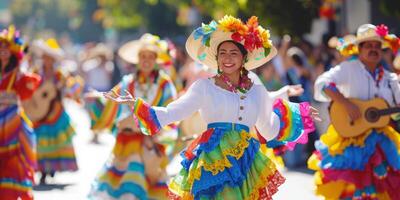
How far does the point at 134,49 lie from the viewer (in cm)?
1144

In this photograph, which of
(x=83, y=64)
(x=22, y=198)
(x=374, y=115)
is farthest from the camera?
(x=83, y=64)

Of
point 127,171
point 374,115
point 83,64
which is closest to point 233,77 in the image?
point 374,115

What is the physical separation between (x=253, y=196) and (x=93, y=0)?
218 feet

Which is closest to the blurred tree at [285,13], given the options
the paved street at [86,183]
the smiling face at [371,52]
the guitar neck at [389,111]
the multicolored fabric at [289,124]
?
the paved street at [86,183]

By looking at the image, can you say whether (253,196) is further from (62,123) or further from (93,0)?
(93,0)

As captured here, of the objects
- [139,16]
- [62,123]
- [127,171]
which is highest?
[139,16]

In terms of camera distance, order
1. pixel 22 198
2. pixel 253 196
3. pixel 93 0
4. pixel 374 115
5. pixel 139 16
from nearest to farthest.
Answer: pixel 253 196, pixel 374 115, pixel 22 198, pixel 139 16, pixel 93 0

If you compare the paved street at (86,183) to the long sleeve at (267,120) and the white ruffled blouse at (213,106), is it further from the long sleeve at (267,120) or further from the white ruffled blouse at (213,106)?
the white ruffled blouse at (213,106)

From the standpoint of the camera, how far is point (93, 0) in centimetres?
7331

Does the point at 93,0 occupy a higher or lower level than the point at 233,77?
higher

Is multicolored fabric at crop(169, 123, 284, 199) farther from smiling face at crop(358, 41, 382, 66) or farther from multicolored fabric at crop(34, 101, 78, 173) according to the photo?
multicolored fabric at crop(34, 101, 78, 173)

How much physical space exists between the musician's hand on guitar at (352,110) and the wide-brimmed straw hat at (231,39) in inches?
68.2

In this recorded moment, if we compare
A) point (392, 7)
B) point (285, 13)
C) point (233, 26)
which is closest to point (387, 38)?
point (233, 26)

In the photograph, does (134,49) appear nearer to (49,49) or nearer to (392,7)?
(49,49)
